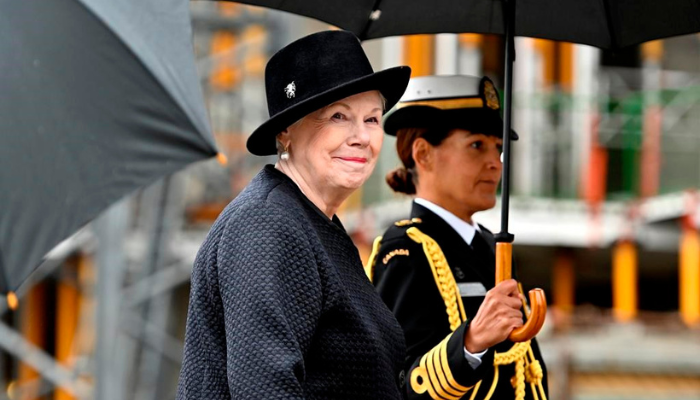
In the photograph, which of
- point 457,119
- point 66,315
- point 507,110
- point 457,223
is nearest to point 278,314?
point 507,110

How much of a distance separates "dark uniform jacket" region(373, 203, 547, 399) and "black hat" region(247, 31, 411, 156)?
37.0 inches

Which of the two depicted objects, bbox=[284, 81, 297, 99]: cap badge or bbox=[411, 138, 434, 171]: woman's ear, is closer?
bbox=[284, 81, 297, 99]: cap badge

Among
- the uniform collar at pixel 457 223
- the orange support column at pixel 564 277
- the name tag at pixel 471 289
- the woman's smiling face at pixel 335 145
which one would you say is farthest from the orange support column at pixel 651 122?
the woman's smiling face at pixel 335 145

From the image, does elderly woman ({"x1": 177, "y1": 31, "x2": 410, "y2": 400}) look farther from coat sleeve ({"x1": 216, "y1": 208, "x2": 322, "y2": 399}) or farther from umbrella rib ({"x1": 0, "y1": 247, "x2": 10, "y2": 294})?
umbrella rib ({"x1": 0, "y1": 247, "x2": 10, "y2": 294})

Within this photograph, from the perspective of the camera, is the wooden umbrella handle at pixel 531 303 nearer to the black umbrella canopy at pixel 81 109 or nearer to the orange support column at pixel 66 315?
the black umbrella canopy at pixel 81 109

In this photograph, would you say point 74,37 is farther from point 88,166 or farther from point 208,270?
point 208,270

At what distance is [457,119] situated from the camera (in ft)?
14.3

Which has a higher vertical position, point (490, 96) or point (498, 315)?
point (490, 96)

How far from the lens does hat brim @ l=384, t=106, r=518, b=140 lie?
14.2 feet

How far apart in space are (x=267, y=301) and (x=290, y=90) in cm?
47

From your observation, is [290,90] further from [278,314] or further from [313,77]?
[278,314]

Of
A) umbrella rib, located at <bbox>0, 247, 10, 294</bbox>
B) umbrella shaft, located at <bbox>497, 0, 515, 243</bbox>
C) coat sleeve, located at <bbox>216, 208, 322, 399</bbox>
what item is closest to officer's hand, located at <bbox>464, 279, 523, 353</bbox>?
umbrella shaft, located at <bbox>497, 0, 515, 243</bbox>

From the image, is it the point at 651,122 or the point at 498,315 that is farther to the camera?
the point at 651,122

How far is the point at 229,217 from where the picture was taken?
9.72 feet
